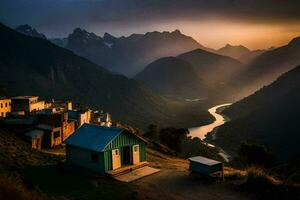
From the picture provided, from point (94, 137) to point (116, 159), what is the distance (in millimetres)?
3096

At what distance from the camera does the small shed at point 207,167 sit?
30.7 meters

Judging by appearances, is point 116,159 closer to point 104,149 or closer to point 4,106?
point 104,149

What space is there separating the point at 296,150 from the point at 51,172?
11515cm

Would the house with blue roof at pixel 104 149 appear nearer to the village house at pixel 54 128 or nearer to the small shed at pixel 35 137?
the small shed at pixel 35 137

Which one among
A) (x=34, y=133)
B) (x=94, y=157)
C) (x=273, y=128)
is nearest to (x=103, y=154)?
(x=94, y=157)

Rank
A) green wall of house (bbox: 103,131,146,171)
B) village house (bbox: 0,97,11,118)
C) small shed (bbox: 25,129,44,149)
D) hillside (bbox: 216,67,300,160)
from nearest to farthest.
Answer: green wall of house (bbox: 103,131,146,171) < small shed (bbox: 25,129,44,149) < village house (bbox: 0,97,11,118) < hillside (bbox: 216,67,300,160)

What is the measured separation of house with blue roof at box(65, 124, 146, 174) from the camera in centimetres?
3183

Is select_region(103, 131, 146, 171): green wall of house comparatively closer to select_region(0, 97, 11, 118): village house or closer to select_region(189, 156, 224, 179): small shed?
select_region(189, 156, 224, 179): small shed

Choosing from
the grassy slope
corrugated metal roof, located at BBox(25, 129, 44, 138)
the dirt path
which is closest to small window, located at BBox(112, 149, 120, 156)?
the grassy slope

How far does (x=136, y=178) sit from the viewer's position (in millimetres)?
31062

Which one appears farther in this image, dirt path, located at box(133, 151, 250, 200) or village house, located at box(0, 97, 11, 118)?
village house, located at box(0, 97, 11, 118)

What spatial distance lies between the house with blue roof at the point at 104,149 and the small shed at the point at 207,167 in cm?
584

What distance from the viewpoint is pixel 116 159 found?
3259cm

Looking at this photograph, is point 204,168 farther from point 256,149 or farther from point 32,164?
point 256,149
